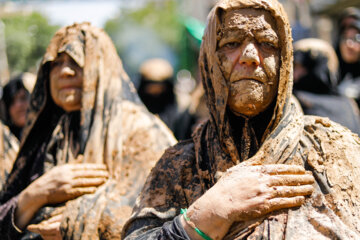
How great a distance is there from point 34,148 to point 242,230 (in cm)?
231

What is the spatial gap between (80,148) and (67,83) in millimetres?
482

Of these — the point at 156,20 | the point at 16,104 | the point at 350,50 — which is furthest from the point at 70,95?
the point at 156,20

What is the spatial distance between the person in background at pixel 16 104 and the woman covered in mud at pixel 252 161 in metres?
3.65

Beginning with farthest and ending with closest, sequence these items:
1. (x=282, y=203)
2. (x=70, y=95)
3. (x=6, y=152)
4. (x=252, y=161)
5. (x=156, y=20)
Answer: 1. (x=156, y=20)
2. (x=6, y=152)
3. (x=70, y=95)
4. (x=252, y=161)
5. (x=282, y=203)

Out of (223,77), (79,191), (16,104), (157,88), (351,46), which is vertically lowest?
(157,88)

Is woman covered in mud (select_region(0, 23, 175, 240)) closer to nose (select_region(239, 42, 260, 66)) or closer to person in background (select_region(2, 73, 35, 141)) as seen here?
Result: nose (select_region(239, 42, 260, 66))

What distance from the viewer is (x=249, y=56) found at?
93.6 inches

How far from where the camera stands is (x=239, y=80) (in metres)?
2.42

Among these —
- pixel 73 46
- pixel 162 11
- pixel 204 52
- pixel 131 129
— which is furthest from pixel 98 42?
pixel 162 11

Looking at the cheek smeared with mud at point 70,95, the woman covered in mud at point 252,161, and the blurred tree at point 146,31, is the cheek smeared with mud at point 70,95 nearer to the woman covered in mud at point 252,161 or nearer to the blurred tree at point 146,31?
the woman covered in mud at point 252,161

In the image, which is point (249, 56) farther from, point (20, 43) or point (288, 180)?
point (20, 43)

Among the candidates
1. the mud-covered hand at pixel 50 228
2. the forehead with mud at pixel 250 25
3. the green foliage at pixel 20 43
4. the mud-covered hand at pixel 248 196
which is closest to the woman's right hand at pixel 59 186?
the mud-covered hand at pixel 50 228

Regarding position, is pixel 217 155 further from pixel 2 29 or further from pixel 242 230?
pixel 2 29

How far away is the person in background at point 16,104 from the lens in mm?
5980
